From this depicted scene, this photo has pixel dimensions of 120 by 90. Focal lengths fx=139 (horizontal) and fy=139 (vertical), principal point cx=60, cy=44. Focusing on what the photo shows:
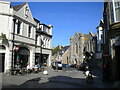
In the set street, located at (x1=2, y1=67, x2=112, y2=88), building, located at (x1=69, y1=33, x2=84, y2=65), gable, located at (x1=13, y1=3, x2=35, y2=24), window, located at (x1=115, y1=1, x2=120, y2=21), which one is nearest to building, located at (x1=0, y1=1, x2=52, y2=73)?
gable, located at (x1=13, y1=3, x2=35, y2=24)

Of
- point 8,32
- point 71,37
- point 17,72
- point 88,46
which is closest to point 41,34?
point 8,32

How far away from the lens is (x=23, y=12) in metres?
21.8

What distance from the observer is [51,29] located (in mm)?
34062

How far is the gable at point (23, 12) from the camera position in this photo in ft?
67.1

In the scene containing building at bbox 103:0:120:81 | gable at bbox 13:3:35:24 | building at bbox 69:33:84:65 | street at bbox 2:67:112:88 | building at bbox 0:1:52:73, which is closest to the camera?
street at bbox 2:67:112:88

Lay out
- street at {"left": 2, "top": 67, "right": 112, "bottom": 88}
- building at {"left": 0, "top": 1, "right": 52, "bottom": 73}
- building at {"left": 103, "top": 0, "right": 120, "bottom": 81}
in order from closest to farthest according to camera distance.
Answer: street at {"left": 2, "top": 67, "right": 112, "bottom": 88} → building at {"left": 103, "top": 0, "right": 120, "bottom": 81} → building at {"left": 0, "top": 1, "right": 52, "bottom": 73}

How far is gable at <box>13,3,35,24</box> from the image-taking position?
805 inches

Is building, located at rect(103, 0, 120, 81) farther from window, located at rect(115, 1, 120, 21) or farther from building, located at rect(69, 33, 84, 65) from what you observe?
building, located at rect(69, 33, 84, 65)

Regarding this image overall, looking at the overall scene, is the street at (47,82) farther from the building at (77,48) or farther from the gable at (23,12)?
the building at (77,48)

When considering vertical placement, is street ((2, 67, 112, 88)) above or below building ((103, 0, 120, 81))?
below

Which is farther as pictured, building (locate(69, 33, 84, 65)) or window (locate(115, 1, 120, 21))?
building (locate(69, 33, 84, 65))

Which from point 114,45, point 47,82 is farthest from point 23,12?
point 114,45

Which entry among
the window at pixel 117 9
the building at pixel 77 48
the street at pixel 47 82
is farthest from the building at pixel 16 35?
the building at pixel 77 48

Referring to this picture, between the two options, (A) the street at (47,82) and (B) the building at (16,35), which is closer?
(A) the street at (47,82)
